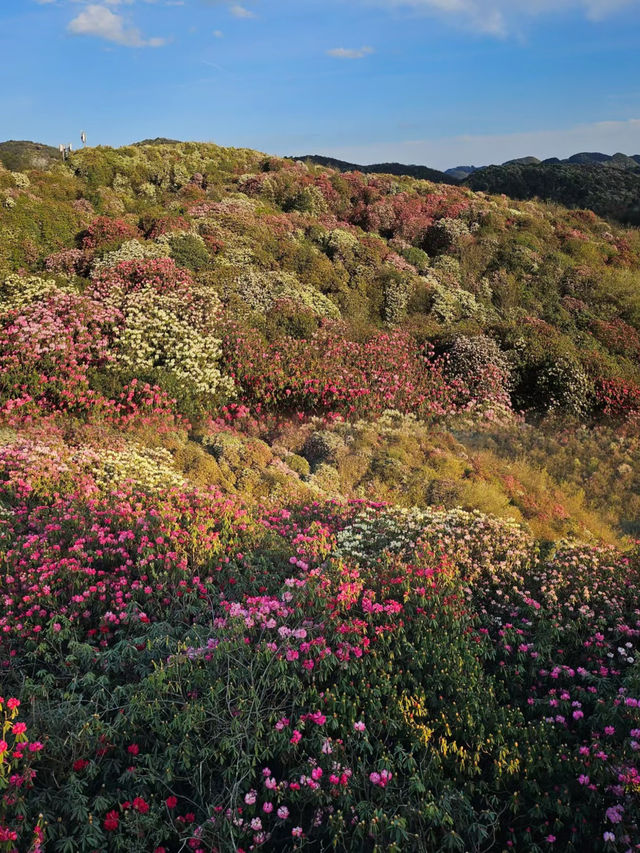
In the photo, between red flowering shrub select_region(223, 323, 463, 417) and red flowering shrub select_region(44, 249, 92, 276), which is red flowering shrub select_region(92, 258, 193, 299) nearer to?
red flowering shrub select_region(44, 249, 92, 276)

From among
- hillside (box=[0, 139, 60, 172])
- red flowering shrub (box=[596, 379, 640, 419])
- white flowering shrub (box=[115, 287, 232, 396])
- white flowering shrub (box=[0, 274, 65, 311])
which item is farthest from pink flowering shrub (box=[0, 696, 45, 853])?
hillside (box=[0, 139, 60, 172])

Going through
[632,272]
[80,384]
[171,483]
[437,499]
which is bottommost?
[437,499]

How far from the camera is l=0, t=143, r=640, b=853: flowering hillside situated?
11.4ft

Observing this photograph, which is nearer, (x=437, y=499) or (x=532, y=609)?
(x=532, y=609)

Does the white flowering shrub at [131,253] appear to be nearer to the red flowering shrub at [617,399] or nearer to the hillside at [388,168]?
the red flowering shrub at [617,399]

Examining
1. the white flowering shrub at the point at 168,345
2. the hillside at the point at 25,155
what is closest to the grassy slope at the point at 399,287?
the white flowering shrub at the point at 168,345

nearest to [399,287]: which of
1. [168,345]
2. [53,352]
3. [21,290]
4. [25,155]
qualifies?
[168,345]

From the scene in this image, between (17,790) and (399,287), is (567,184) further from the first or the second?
(17,790)

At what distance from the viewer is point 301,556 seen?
19.4 feet

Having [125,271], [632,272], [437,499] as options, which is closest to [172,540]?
[437,499]

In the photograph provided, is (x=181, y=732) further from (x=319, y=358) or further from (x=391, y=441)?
A: (x=319, y=358)

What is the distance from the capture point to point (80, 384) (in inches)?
382

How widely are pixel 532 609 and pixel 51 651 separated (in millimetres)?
4295

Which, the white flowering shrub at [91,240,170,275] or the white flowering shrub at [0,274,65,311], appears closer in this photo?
the white flowering shrub at [0,274,65,311]
